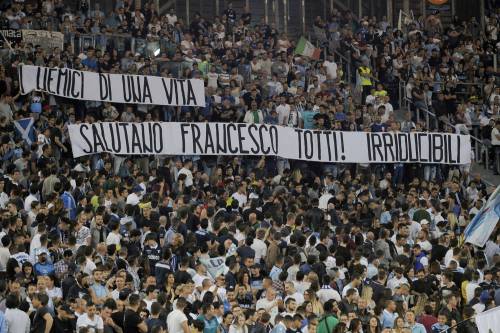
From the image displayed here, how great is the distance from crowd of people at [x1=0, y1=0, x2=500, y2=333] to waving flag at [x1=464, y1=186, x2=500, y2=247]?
36 cm

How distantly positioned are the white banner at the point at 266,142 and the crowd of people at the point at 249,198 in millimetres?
283

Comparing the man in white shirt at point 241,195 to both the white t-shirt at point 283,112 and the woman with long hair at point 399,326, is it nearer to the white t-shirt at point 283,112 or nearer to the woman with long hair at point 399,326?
the white t-shirt at point 283,112

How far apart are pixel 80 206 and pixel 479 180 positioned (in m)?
9.45

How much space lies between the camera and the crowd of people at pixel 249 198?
671 inches

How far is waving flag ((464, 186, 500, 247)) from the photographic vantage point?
22.2m

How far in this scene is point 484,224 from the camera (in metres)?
22.3

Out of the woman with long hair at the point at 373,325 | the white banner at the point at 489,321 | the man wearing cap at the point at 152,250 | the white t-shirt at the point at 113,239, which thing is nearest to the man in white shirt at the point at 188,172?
the white t-shirt at the point at 113,239

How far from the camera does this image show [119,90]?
2795 cm

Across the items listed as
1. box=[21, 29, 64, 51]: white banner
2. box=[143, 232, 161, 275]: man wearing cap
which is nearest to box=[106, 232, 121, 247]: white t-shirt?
box=[143, 232, 161, 275]: man wearing cap

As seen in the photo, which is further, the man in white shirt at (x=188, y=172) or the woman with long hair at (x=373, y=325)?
the man in white shirt at (x=188, y=172)

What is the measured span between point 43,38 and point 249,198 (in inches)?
291

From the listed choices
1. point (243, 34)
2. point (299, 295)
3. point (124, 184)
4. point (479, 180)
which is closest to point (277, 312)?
point (299, 295)

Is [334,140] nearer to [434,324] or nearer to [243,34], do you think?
[243,34]

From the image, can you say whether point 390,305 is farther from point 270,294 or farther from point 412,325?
point 270,294
